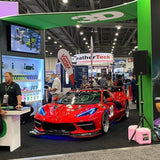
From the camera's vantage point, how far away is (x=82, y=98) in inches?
227

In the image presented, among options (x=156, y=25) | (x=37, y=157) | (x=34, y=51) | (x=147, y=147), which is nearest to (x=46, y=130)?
(x=37, y=157)

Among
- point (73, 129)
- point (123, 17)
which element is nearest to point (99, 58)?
point (123, 17)

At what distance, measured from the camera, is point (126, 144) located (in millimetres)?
4469

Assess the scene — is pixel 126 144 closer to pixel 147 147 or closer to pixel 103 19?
pixel 147 147

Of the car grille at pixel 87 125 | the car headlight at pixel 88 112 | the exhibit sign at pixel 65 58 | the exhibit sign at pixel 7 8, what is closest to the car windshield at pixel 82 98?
the car headlight at pixel 88 112

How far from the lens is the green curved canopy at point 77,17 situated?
5.69 meters

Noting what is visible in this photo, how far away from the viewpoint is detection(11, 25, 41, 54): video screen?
6930 millimetres

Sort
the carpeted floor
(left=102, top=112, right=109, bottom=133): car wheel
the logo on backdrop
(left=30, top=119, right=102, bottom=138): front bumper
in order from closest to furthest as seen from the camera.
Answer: the carpeted floor
(left=30, top=119, right=102, bottom=138): front bumper
(left=102, top=112, right=109, bottom=133): car wheel
the logo on backdrop

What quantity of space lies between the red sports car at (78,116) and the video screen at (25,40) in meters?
2.59

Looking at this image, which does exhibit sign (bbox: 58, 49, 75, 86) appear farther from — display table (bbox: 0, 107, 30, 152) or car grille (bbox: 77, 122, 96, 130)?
display table (bbox: 0, 107, 30, 152)

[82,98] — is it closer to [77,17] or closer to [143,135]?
[143,135]

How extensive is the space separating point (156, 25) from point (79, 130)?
2859 millimetres

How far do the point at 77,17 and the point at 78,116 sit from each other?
121 inches

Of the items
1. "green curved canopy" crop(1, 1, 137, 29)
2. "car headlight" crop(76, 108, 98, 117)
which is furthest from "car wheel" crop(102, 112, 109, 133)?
"green curved canopy" crop(1, 1, 137, 29)
